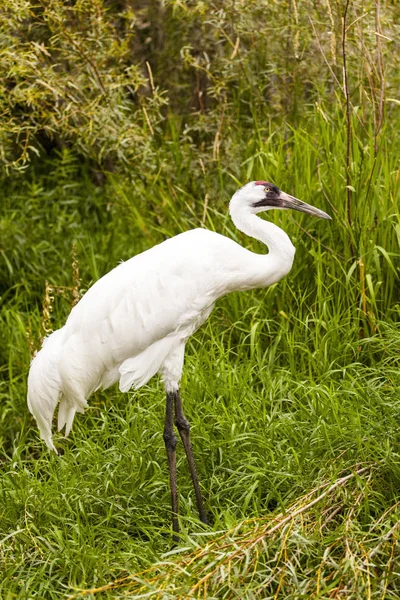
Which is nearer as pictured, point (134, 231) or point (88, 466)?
point (88, 466)

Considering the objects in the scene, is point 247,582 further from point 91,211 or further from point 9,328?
point 91,211

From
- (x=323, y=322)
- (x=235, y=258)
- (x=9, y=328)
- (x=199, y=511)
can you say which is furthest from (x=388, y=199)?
(x=9, y=328)

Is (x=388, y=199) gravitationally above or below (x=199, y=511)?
above

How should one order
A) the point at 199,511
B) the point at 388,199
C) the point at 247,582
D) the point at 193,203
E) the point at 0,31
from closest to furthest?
the point at 247,582 → the point at 199,511 → the point at 388,199 → the point at 0,31 → the point at 193,203

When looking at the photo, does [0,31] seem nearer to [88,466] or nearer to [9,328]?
[9,328]

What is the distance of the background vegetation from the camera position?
12.1ft

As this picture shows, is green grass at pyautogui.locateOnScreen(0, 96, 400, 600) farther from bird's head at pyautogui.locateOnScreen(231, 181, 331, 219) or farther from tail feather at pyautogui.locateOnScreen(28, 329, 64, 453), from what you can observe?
bird's head at pyautogui.locateOnScreen(231, 181, 331, 219)

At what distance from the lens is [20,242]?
6.72 m

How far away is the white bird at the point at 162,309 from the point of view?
432 cm

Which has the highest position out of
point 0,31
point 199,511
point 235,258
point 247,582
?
point 0,31

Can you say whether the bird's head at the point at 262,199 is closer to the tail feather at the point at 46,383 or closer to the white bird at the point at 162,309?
the white bird at the point at 162,309

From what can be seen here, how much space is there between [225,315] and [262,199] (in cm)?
128

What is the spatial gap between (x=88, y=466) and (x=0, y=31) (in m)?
2.84

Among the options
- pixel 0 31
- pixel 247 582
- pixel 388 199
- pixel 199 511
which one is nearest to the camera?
pixel 247 582
